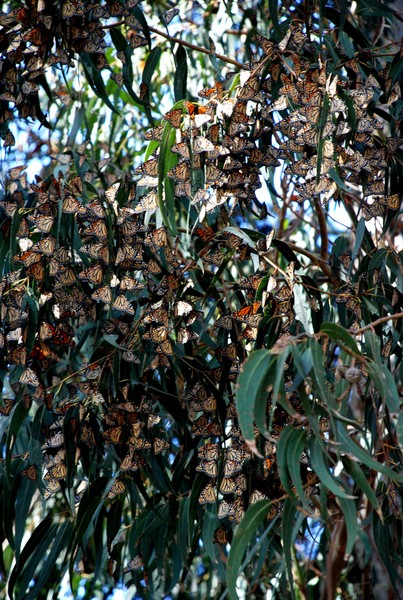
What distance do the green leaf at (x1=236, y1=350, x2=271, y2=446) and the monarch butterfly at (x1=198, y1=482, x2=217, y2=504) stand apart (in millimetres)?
409

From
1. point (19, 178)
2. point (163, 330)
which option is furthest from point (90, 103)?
point (163, 330)

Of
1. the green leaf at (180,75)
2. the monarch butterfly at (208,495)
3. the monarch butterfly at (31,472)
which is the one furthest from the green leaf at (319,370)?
the green leaf at (180,75)

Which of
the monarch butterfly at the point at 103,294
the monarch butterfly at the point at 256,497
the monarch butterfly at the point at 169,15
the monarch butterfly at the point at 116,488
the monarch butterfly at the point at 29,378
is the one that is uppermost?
the monarch butterfly at the point at 169,15

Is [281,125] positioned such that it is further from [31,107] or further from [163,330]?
Answer: [31,107]

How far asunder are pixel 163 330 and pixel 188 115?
0.36 metres

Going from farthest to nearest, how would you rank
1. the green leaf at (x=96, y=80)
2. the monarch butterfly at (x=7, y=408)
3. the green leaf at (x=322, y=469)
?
the green leaf at (x=96, y=80)
the monarch butterfly at (x=7, y=408)
the green leaf at (x=322, y=469)

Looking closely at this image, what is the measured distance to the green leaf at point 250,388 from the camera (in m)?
1.02

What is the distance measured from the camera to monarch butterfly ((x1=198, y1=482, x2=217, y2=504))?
1.43 m

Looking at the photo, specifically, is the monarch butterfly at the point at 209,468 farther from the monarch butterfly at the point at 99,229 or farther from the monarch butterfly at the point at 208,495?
the monarch butterfly at the point at 99,229

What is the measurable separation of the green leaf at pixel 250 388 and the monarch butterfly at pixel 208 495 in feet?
1.34

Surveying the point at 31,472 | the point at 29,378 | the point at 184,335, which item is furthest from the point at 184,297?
the point at 31,472

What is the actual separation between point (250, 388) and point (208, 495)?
447 mm

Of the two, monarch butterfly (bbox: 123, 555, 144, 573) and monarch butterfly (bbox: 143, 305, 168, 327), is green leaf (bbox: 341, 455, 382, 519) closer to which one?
monarch butterfly (bbox: 143, 305, 168, 327)

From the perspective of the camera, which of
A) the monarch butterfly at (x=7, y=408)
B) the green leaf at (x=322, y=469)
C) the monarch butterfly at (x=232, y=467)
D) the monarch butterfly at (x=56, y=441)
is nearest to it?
the green leaf at (x=322, y=469)
